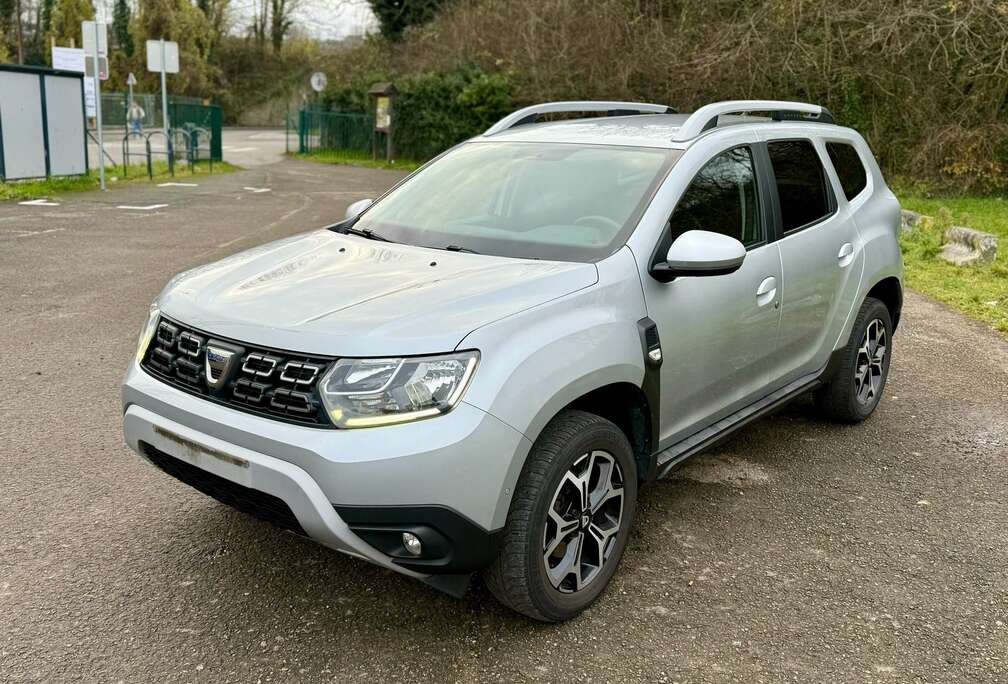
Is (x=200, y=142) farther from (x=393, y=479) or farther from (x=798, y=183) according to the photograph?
(x=393, y=479)

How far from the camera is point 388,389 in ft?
9.09

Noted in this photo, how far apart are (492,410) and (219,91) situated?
186 ft

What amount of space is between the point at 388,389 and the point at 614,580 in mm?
1325

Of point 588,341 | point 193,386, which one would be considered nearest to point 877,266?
point 588,341

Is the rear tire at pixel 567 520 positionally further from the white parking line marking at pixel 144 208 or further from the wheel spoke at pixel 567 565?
the white parking line marking at pixel 144 208

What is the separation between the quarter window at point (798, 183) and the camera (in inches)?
175

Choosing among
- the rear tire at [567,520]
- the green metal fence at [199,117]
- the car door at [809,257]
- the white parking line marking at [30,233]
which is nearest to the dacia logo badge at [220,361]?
the rear tire at [567,520]

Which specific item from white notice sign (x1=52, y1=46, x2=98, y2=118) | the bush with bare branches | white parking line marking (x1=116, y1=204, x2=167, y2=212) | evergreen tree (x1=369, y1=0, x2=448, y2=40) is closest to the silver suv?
white parking line marking (x1=116, y1=204, x2=167, y2=212)

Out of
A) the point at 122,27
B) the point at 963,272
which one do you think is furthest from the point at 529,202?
the point at 122,27

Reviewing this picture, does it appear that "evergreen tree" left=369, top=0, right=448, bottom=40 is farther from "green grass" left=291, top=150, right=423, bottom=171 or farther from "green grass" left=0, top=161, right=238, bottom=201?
"green grass" left=0, top=161, right=238, bottom=201

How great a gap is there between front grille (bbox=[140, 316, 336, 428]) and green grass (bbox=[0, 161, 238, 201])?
13.9 metres

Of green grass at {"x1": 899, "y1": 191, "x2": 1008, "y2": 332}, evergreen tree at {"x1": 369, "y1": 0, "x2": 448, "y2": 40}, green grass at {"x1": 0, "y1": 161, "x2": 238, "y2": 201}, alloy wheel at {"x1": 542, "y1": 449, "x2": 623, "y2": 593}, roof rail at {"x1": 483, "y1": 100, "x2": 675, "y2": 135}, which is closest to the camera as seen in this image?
alloy wheel at {"x1": 542, "y1": 449, "x2": 623, "y2": 593}

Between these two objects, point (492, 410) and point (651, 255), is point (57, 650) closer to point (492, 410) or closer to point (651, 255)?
point (492, 410)

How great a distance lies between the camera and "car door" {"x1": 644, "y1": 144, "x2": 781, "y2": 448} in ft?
11.8
